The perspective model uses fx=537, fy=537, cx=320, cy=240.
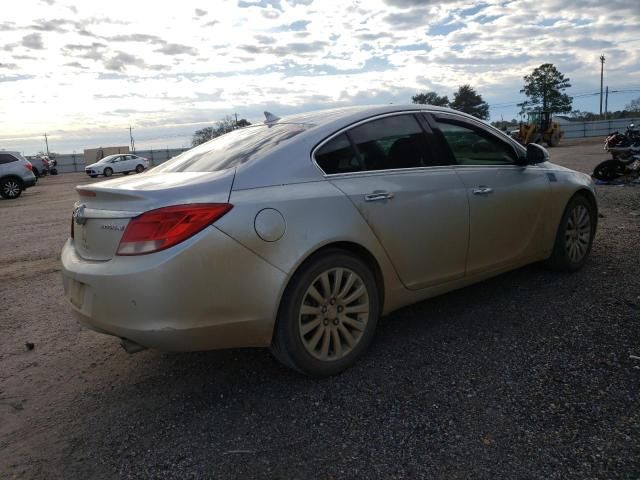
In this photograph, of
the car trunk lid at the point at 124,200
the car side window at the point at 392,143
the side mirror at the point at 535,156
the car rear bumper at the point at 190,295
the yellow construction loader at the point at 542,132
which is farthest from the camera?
the yellow construction loader at the point at 542,132

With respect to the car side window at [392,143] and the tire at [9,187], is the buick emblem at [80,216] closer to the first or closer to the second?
the car side window at [392,143]

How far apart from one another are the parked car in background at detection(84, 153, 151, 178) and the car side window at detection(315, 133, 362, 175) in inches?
1383

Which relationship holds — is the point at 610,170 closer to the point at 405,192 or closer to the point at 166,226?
the point at 405,192

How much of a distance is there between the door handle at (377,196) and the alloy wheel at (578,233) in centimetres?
227

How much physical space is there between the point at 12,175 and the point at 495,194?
19696mm

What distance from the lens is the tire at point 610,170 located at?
12.6 meters

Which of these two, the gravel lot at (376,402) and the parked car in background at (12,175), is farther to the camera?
the parked car in background at (12,175)

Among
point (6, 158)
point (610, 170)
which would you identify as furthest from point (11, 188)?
point (610, 170)

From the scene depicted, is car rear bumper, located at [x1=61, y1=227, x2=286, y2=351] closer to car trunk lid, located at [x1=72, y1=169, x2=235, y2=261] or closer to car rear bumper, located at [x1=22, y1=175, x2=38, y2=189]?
car trunk lid, located at [x1=72, y1=169, x2=235, y2=261]

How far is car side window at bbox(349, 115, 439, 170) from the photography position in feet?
11.6

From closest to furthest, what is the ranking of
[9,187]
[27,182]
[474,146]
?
[474,146] < [9,187] < [27,182]

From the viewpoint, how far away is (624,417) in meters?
2.64

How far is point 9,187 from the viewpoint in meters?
19.4

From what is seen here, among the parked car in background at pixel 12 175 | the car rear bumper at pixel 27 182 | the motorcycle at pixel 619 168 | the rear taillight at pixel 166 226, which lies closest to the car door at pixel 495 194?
the rear taillight at pixel 166 226
